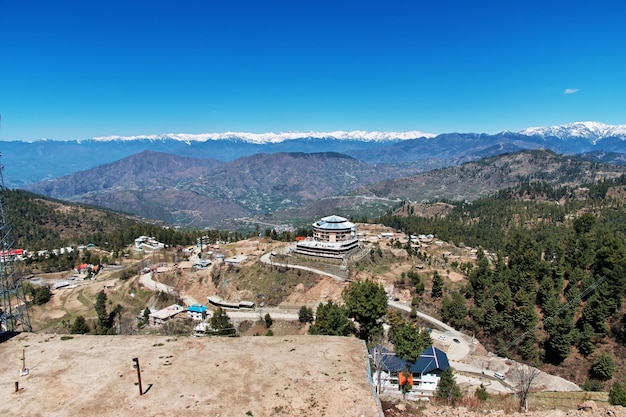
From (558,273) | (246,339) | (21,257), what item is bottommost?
(21,257)

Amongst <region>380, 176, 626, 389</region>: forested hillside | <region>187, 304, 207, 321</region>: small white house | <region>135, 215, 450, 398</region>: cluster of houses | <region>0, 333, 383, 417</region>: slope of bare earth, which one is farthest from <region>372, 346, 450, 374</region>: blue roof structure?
<region>187, 304, 207, 321</region>: small white house

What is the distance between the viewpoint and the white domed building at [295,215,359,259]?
91.9m

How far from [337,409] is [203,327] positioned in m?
51.2

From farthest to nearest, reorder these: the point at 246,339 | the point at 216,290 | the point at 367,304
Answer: the point at 216,290 < the point at 367,304 < the point at 246,339

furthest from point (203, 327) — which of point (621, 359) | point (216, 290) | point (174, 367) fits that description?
point (621, 359)

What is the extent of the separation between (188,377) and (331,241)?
74.7m

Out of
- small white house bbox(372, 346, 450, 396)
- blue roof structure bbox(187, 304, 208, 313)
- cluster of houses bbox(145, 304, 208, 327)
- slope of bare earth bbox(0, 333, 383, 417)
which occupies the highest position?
slope of bare earth bbox(0, 333, 383, 417)

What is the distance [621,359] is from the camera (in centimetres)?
5497

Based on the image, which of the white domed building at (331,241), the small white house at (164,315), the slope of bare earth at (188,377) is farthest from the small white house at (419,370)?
the small white house at (164,315)

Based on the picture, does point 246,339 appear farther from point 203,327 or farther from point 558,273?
point 558,273

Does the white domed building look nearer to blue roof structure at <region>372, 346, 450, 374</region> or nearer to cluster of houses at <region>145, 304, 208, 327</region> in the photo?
cluster of houses at <region>145, 304, 208, 327</region>

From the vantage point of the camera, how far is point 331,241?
99812mm

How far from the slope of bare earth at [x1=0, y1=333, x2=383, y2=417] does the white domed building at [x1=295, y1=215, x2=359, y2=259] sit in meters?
57.7

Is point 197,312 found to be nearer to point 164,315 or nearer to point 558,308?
point 164,315
